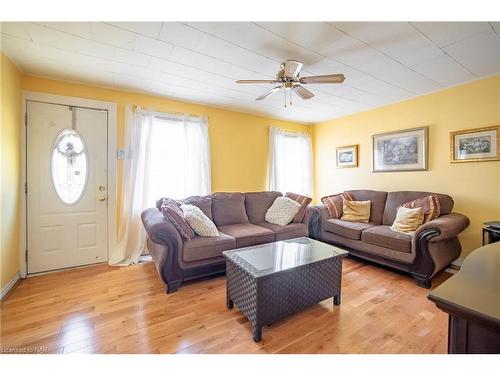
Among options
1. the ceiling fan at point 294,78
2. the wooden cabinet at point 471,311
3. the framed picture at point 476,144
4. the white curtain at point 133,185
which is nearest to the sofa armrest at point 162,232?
the white curtain at point 133,185

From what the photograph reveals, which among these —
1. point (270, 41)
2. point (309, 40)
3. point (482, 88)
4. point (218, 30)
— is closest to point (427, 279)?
point (482, 88)

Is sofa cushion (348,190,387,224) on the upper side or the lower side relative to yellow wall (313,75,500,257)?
lower

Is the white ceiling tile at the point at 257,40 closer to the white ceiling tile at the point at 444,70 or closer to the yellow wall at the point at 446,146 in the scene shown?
the white ceiling tile at the point at 444,70

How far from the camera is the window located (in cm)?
Result: 329

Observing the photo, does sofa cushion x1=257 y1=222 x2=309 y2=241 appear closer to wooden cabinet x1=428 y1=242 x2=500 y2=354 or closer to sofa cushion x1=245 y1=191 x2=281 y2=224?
sofa cushion x1=245 y1=191 x2=281 y2=224

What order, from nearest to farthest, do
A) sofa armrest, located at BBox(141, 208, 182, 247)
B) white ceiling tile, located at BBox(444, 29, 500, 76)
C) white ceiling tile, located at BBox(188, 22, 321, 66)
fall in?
white ceiling tile, located at BBox(188, 22, 321, 66), white ceiling tile, located at BBox(444, 29, 500, 76), sofa armrest, located at BBox(141, 208, 182, 247)

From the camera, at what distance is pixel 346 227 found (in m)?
3.14

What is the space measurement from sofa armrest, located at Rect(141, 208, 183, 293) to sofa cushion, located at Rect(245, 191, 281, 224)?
1423 millimetres

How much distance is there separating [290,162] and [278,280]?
325 cm

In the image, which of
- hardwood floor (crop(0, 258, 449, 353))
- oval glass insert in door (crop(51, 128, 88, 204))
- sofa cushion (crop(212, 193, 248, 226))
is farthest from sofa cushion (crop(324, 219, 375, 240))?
oval glass insert in door (crop(51, 128, 88, 204))

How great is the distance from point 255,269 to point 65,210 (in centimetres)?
257

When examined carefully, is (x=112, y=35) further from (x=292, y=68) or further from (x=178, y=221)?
(x=178, y=221)
